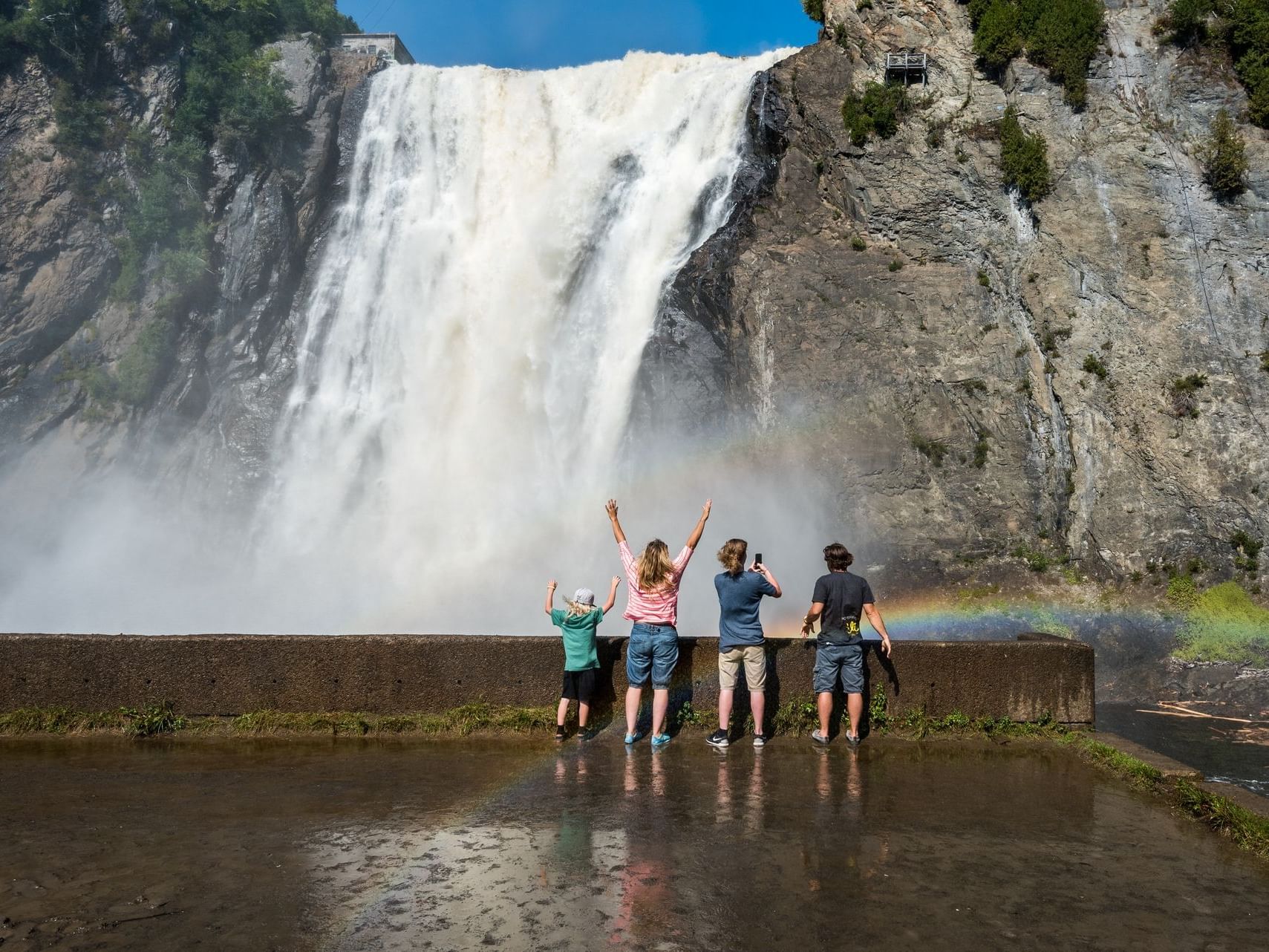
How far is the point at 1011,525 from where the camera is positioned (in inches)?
805

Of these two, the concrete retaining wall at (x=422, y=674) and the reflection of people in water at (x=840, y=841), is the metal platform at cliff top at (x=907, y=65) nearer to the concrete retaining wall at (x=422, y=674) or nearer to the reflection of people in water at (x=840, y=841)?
the concrete retaining wall at (x=422, y=674)

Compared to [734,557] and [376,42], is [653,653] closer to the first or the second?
[734,557]

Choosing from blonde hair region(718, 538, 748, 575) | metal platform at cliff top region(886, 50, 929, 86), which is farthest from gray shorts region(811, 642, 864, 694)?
metal platform at cliff top region(886, 50, 929, 86)

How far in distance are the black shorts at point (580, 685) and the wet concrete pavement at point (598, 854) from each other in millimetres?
448

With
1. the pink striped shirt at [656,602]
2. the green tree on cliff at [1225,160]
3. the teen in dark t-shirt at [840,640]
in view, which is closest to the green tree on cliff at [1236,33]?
the green tree on cliff at [1225,160]

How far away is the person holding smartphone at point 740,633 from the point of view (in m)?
7.77

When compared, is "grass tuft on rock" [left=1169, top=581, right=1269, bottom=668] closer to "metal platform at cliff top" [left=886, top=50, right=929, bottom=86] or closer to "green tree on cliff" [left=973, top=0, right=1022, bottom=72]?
"green tree on cliff" [left=973, top=0, right=1022, bottom=72]

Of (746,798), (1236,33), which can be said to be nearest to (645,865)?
(746,798)

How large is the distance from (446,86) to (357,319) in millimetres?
8618

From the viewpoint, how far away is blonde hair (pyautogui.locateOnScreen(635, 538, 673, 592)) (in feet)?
25.5

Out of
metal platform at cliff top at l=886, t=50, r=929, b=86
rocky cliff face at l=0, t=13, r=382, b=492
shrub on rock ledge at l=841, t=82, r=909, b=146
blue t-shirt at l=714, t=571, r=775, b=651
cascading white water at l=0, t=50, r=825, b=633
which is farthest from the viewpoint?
rocky cliff face at l=0, t=13, r=382, b=492

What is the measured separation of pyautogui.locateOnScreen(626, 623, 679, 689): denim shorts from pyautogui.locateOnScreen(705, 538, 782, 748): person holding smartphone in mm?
420

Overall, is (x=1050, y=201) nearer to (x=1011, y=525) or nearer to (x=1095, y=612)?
(x=1011, y=525)

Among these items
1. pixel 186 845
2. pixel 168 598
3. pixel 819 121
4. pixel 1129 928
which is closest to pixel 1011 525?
pixel 819 121
